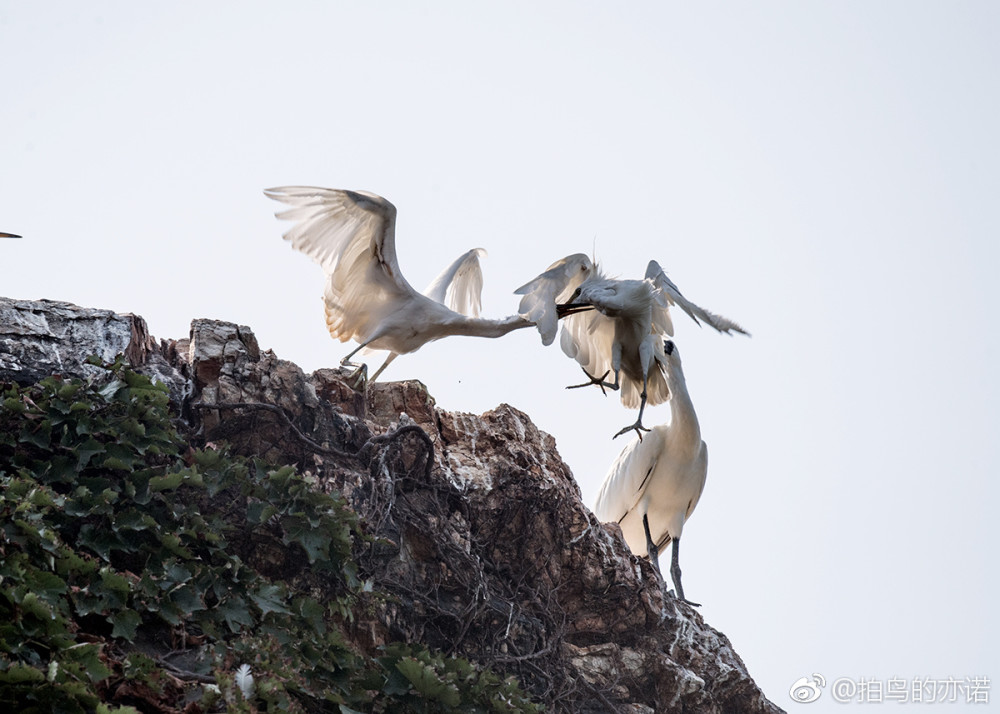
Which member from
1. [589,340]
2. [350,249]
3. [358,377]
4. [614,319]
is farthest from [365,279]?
[589,340]

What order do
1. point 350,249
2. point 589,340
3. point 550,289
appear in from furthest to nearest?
point 589,340, point 550,289, point 350,249

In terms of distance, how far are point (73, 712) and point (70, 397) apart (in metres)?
2.07

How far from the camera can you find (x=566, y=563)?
7176 mm

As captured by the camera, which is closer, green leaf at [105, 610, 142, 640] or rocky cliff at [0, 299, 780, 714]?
green leaf at [105, 610, 142, 640]

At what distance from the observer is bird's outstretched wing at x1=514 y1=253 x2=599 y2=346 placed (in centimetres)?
921

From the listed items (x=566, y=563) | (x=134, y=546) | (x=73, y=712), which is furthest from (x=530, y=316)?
(x=73, y=712)

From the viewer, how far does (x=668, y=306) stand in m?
10.2

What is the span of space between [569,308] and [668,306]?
1.06 meters

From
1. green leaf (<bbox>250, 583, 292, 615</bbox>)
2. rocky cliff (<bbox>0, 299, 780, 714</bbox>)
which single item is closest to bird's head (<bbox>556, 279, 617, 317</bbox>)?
rocky cliff (<bbox>0, 299, 780, 714</bbox>)

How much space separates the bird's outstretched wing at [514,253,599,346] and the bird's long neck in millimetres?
1183

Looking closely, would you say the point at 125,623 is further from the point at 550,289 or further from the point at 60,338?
the point at 550,289

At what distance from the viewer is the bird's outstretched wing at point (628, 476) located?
10.2m

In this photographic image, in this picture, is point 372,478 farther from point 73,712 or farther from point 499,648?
point 73,712

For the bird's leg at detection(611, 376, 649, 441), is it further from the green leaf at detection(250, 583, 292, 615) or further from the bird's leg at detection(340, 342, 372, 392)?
A: the green leaf at detection(250, 583, 292, 615)
